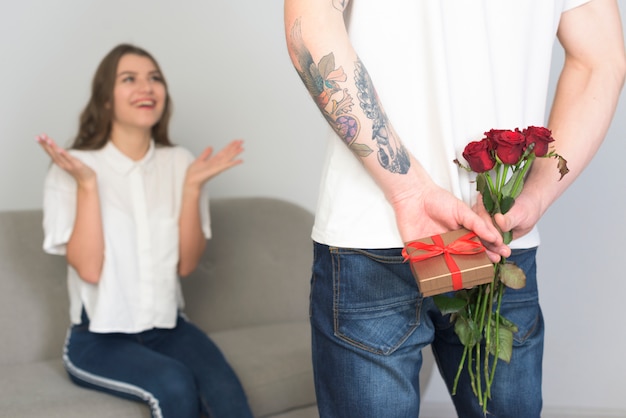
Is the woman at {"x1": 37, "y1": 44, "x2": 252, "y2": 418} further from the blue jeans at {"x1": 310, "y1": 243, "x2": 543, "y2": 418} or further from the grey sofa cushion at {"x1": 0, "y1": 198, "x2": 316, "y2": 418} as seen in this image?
the blue jeans at {"x1": 310, "y1": 243, "x2": 543, "y2": 418}

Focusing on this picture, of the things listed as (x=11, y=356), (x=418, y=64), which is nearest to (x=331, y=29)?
(x=418, y=64)

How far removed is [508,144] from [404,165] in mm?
148

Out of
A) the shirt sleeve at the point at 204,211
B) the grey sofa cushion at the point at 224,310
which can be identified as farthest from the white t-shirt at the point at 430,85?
the shirt sleeve at the point at 204,211

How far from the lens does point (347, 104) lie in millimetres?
1105

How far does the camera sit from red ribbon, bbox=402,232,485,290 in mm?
1095

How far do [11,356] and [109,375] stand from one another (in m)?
0.49

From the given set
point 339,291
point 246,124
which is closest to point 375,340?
point 339,291

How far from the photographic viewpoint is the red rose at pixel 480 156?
1.12 m

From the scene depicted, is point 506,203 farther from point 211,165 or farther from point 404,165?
point 211,165

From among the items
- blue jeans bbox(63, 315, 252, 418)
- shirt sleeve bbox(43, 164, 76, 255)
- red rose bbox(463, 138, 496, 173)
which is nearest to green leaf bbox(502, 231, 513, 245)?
red rose bbox(463, 138, 496, 173)

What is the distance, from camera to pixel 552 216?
9.34 ft

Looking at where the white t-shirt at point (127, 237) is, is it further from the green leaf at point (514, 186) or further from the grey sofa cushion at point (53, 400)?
the green leaf at point (514, 186)

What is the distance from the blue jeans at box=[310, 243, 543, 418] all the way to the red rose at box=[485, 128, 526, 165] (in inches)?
8.1

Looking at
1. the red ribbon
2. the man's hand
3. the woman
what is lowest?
the woman
